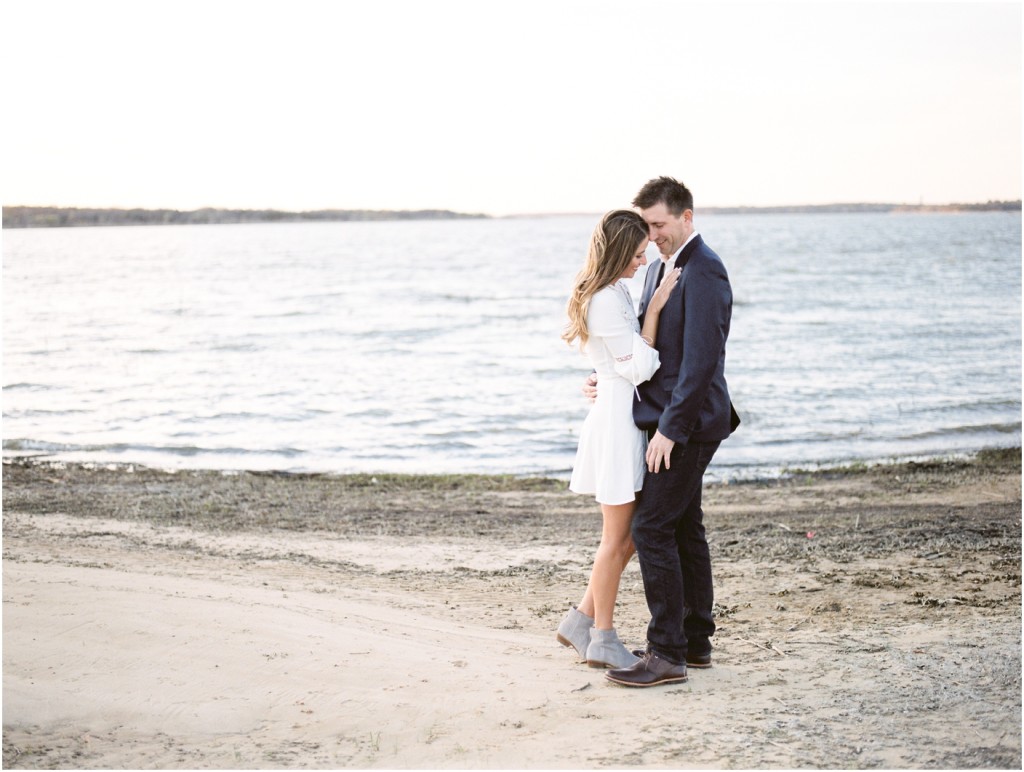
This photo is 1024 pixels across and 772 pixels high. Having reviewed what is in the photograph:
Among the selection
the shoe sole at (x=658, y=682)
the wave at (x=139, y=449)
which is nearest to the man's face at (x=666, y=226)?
the shoe sole at (x=658, y=682)

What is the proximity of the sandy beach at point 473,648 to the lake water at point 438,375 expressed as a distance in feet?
15.6

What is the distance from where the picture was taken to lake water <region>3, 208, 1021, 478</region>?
1514cm

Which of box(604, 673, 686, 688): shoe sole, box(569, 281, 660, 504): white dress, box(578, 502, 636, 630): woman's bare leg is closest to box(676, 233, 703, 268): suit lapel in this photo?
box(569, 281, 660, 504): white dress

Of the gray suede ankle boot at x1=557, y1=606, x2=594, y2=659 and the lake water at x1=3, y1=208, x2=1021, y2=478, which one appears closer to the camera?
the gray suede ankle boot at x1=557, y1=606, x2=594, y2=659

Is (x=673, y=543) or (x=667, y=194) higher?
(x=667, y=194)

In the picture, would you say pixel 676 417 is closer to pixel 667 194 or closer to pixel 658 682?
pixel 667 194

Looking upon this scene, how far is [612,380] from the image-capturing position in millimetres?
4875

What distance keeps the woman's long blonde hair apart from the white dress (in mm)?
51

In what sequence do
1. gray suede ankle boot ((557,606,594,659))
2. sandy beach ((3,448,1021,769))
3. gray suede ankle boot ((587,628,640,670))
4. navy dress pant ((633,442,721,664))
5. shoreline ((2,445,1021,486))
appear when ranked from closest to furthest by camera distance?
sandy beach ((3,448,1021,769))
navy dress pant ((633,442,721,664))
gray suede ankle boot ((587,628,640,670))
gray suede ankle boot ((557,606,594,659))
shoreline ((2,445,1021,486))

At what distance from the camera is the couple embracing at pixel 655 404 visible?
464 centimetres

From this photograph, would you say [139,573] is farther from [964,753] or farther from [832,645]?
[964,753]

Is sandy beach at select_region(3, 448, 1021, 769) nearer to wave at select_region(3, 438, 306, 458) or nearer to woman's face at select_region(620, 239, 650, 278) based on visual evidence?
woman's face at select_region(620, 239, 650, 278)

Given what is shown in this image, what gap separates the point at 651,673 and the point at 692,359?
5.20 feet

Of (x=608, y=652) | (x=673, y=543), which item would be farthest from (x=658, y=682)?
(x=673, y=543)
